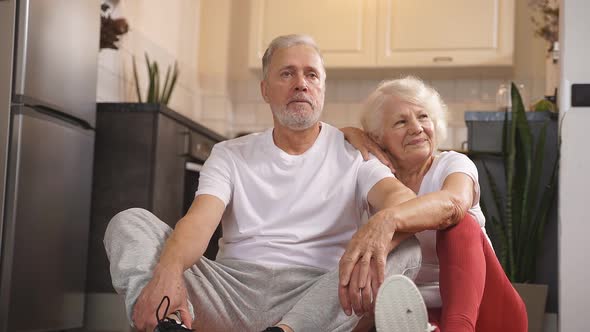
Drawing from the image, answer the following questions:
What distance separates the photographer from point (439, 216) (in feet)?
6.63

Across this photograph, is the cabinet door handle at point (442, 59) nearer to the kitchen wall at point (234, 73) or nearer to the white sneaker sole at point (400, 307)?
the kitchen wall at point (234, 73)

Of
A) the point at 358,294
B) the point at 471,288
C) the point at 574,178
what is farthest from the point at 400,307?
the point at 574,178

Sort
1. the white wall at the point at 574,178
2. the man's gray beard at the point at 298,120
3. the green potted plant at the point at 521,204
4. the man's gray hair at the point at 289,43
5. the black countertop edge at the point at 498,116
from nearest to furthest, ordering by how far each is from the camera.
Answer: the man's gray beard at the point at 298,120
the man's gray hair at the point at 289,43
the white wall at the point at 574,178
the green potted plant at the point at 521,204
the black countertop edge at the point at 498,116

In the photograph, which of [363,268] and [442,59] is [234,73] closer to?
[442,59]

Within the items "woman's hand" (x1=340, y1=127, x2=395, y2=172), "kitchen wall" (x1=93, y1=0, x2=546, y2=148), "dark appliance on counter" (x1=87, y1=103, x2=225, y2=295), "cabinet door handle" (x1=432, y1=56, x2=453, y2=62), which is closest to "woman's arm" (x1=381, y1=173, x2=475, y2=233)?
"woman's hand" (x1=340, y1=127, x2=395, y2=172)

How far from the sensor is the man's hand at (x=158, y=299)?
1.88 metres

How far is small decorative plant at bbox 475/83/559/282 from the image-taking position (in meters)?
3.30

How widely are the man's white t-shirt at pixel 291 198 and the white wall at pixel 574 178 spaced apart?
1072mm

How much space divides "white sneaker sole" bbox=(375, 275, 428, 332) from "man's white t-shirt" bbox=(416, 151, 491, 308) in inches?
17.2

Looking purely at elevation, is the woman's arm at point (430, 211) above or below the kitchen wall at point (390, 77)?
below

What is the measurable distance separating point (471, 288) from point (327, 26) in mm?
3356

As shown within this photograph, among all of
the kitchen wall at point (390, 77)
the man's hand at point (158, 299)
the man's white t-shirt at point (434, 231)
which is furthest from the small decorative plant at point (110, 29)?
the man's hand at point (158, 299)

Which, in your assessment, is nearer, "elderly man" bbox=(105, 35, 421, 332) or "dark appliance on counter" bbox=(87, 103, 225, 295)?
"elderly man" bbox=(105, 35, 421, 332)

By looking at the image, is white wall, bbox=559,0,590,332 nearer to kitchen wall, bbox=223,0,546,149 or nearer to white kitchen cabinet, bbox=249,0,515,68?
white kitchen cabinet, bbox=249,0,515,68
